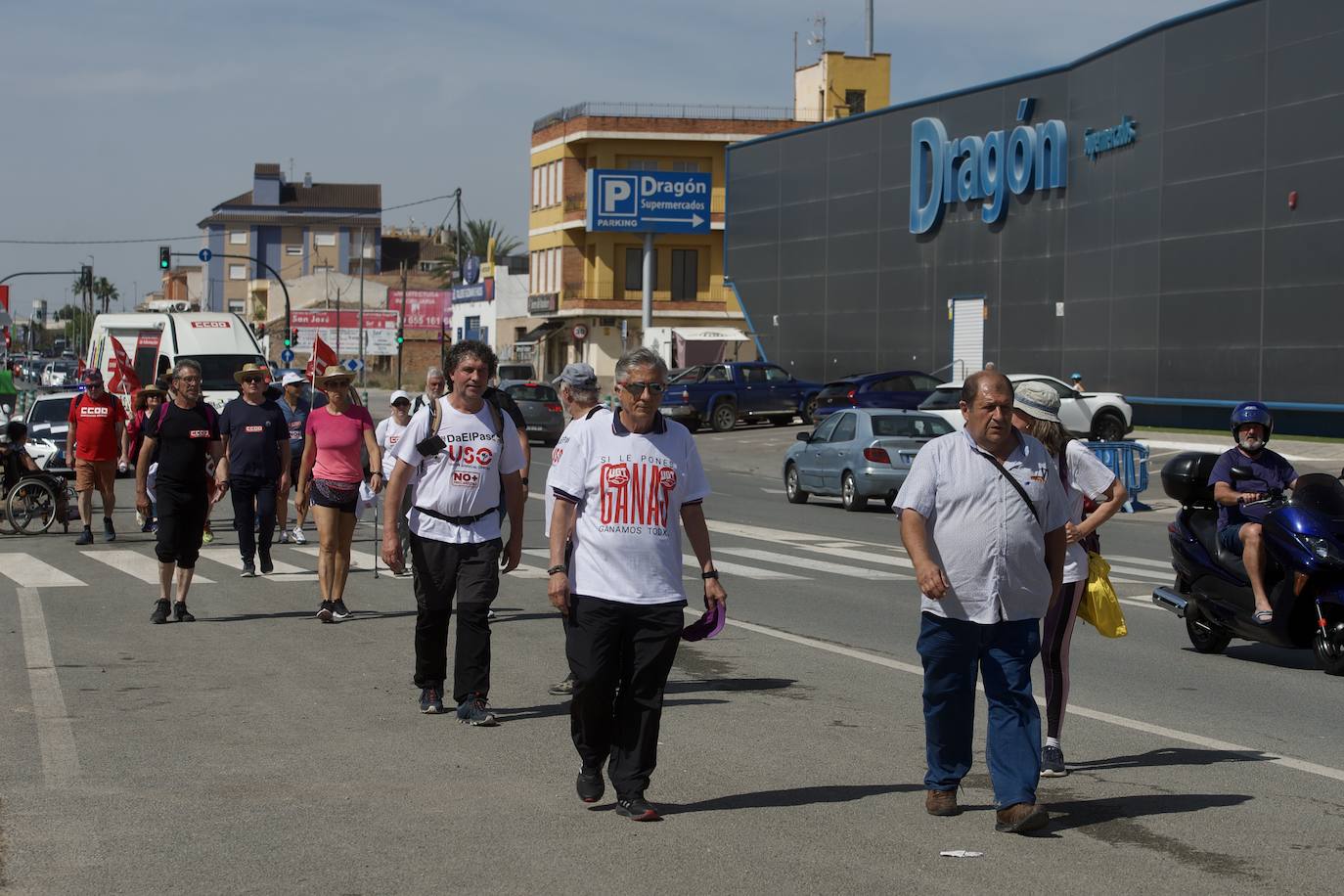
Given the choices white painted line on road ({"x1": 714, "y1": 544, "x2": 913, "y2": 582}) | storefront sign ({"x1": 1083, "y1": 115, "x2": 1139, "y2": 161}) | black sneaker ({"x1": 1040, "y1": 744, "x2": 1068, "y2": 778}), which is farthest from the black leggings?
storefront sign ({"x1": 1083, "y1": 115, "x2": 1139, "y2": 161})

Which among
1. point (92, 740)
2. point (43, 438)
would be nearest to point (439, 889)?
point (92, 740)

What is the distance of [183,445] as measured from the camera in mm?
11922

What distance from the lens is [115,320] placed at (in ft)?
123

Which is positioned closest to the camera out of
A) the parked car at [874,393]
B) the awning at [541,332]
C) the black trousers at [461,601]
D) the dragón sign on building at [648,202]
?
the black trousers at [461,601]

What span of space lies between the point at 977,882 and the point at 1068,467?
7.12 feet

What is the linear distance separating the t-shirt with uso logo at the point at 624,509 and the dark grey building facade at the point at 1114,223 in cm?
2887

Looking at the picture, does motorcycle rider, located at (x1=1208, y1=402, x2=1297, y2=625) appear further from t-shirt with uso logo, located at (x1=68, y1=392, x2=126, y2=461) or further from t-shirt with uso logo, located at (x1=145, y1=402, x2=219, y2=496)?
t-shirt with uso logo, located at (x1=68, y1=392, x2=126, y2=461)

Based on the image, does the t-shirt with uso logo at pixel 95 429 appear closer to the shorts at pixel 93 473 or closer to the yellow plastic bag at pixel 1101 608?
the shorts at pixel 93 473

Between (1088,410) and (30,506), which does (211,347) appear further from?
(1088,410)

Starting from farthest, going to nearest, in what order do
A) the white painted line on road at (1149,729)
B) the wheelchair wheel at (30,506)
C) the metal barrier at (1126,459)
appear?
the metal barrier at (1126,459) < the wheelchair wheel at (30,506) < the white painted line on road at (1149,729)

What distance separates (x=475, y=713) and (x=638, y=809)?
216cm

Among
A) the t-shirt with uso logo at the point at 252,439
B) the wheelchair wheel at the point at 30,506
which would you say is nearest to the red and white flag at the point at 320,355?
the wheelchair wheel at the point at 30,506

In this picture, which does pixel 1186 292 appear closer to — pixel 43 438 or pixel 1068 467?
pixel 43 438

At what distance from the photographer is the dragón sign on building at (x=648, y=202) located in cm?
6625
